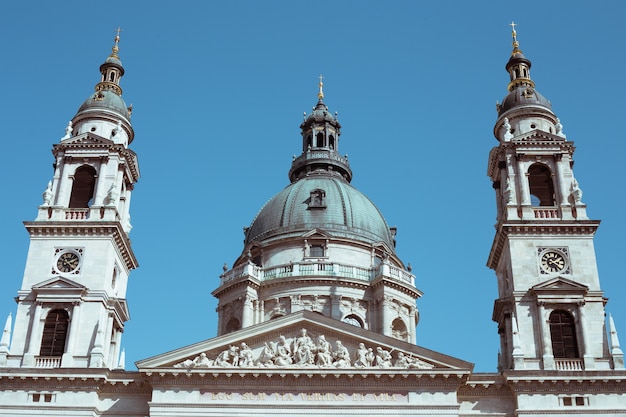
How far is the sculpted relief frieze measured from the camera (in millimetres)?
37250

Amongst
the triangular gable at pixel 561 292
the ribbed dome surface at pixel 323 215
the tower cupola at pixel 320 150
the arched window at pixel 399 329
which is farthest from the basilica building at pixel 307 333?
the tower cupola at pixel 320 150

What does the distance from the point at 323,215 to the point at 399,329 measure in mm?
8926

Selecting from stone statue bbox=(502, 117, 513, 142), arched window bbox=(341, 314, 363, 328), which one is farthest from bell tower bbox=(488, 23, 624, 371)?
arched window bbox=(341, 314, 363, 328)

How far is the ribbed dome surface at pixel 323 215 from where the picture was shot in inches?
2195

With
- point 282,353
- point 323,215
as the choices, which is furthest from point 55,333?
point 323,215

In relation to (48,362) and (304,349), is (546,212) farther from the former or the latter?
(48,362)

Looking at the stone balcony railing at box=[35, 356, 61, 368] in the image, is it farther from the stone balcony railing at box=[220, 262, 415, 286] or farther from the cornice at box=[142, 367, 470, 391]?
the stone balcony railing at box=[220, 262, 415, 286]

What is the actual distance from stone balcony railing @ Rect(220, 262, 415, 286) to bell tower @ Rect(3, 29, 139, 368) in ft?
34.0

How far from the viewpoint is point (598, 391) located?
120 ft

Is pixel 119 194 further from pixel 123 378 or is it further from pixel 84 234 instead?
pixel 123 378

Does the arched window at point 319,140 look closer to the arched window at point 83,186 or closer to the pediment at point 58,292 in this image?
the arched window at point 83,186

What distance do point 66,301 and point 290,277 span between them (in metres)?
16.0

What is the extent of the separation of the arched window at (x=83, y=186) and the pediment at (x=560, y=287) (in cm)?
2209

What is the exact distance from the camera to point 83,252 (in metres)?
41.3
